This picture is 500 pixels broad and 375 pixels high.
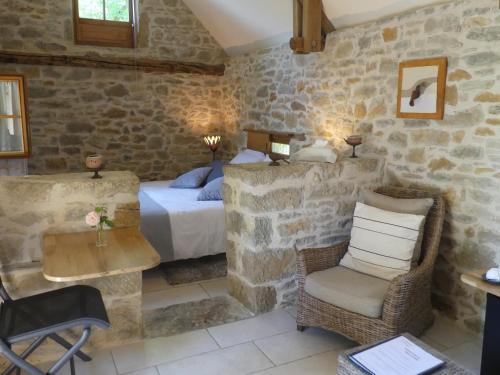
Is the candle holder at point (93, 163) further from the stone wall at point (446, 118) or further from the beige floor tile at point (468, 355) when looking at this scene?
the beige floor tile at point (468, 355)

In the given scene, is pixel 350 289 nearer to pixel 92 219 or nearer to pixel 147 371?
pixel 147 371

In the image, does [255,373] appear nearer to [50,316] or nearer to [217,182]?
[50,316]

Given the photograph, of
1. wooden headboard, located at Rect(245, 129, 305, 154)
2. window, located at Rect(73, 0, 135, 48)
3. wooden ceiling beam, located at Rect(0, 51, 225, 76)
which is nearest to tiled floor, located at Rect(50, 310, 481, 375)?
wooden headboard, located at Rect(245, 129, 305, 154)

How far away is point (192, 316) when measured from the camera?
3.20m

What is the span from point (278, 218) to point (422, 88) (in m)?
1.47

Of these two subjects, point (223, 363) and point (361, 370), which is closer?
point (361, 370)

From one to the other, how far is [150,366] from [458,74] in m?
2.81

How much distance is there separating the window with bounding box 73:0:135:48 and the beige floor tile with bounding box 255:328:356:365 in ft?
15.2

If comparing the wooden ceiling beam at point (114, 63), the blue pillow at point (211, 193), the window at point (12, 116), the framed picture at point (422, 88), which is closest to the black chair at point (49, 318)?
the blue pillow at point (211, 193)

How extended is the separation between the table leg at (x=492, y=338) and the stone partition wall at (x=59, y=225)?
2042mm

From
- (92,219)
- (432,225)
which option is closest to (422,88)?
(432,225)

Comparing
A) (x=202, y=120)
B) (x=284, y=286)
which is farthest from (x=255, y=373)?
(x=202, y=120)

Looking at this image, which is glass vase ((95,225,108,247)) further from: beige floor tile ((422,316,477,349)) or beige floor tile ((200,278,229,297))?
beige floor tile ((422,316,477,349))

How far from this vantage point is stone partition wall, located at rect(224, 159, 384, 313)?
10.3 feet
